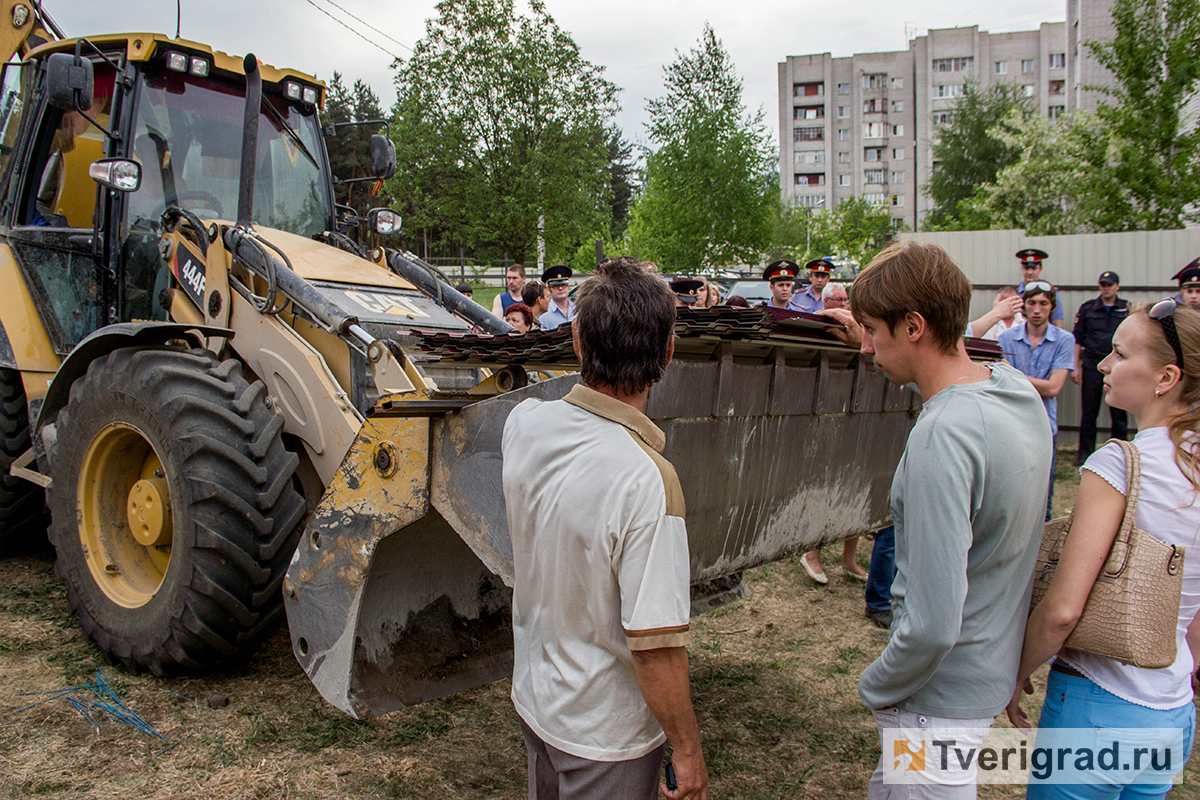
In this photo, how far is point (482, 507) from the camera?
2.55 meters

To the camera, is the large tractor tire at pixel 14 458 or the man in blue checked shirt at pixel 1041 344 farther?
the man in blue checked shirt at pixel 1041 344

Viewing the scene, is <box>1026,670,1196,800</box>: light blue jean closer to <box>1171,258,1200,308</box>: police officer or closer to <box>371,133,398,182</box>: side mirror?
<box>371,133,398,182</box>: side mirror

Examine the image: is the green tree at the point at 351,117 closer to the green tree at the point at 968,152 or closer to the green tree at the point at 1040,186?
the green tree at the point at 1040,186

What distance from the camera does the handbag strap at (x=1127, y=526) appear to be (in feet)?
6.17

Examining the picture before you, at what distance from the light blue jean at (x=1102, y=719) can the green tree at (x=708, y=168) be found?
1935 cm

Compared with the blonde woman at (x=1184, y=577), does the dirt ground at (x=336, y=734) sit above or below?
below

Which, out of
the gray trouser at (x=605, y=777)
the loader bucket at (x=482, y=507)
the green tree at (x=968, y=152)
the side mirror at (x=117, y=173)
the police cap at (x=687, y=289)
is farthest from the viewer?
the green tree at (x=968, y=152)

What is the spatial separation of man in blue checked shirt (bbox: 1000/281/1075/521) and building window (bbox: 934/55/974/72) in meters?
74.4

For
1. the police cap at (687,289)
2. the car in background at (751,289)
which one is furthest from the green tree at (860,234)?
the police cap at (687,289)

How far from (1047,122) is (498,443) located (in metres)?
30.9

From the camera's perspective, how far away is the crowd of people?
174 centimetres

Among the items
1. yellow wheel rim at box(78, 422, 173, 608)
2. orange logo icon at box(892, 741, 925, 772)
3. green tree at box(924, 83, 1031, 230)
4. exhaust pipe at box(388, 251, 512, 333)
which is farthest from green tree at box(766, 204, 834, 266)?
orange logo icon at box(892, 741, 925, 772)

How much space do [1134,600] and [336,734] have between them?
10.0 feet

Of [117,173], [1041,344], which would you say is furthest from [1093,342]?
[117,173]
